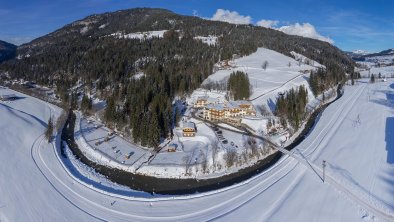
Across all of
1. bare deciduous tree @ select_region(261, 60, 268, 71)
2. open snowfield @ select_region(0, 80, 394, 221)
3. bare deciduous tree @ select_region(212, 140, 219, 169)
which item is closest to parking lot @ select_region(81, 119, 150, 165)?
open snowfield @ select_region(0, 80, 394, 221)

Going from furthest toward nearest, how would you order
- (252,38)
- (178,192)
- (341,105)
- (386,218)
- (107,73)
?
(252,38), (107,73), (341,105), (178,192), (386,218)

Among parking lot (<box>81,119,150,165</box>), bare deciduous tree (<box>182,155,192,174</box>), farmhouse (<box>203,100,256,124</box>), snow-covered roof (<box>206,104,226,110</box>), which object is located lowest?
bare deciduous tree (<box>182,155,192,174</box>)

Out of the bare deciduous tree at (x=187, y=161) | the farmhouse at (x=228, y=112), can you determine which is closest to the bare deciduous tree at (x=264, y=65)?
the farmhouse at (x=228, y=112)

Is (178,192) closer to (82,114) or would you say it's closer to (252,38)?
→ (82,114)

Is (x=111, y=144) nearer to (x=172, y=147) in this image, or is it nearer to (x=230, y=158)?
(x=172, y=147)

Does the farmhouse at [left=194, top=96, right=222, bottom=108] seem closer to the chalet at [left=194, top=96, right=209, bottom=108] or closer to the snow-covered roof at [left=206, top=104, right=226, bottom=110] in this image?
the chalet at [left=194, top=96, right=209, bottom=108]

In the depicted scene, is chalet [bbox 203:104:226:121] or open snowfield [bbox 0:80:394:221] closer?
open snowfield [bbox 0:80:394:221]

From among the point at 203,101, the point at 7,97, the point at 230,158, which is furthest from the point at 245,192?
the point at 7,97

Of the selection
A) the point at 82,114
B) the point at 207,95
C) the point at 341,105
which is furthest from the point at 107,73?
the point at 341,105

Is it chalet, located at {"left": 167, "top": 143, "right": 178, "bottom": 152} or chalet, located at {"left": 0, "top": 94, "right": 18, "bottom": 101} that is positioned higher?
chalet, located at {"left": 0, "top": 94, "right": 18, "bottom": 101}
